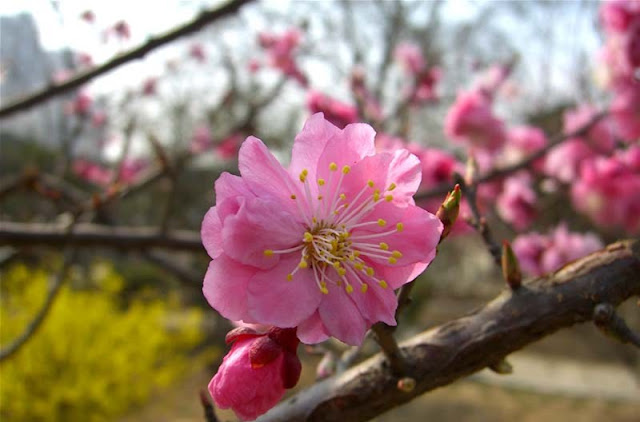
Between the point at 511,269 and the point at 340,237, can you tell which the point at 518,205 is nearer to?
the point at 511,269

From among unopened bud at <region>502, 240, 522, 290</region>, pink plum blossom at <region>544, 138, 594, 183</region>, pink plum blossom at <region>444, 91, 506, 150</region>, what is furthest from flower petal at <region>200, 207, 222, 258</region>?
pink plum blossom at <region>544, 138, 594, 183</region>

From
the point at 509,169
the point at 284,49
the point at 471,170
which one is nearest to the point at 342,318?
the point at 471,170

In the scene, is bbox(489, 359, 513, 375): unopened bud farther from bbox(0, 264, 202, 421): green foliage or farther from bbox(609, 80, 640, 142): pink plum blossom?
bbox(0, 264, 202, 421): green foliage

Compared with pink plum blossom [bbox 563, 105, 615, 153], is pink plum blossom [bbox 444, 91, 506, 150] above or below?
above

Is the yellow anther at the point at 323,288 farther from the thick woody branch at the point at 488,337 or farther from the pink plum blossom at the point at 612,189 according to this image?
the pink plum blossom at the point at 612,189

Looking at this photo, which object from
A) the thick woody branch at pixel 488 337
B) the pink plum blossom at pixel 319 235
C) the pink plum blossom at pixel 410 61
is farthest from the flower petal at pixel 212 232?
the pink plum blossom at pixel 410 61

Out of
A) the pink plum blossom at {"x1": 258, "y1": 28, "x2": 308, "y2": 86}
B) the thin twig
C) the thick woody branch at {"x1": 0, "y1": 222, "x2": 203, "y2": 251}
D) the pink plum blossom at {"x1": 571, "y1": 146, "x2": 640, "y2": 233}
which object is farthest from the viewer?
the pink plum blossom at {"x1": 258, "y1": 28, "x2": 308, "y2": 86}
